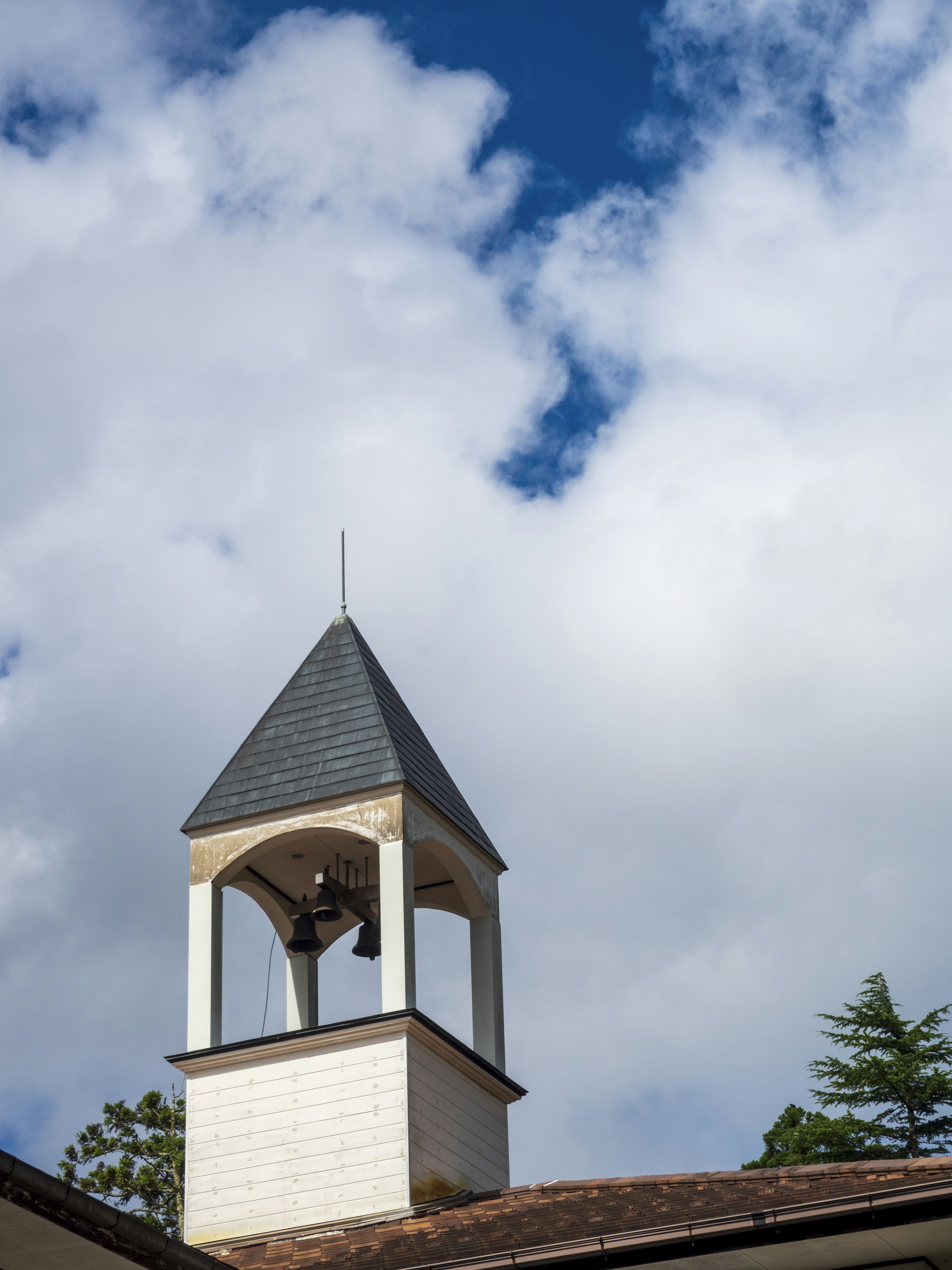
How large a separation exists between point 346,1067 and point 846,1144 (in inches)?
675

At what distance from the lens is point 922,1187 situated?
10.5m

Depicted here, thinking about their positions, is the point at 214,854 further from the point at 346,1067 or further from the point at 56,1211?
the point at 56,1211

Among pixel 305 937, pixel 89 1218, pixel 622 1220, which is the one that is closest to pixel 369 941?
pixel 305 937

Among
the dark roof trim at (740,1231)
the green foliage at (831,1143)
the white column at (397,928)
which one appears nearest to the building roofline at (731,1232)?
the dark roof trim at (740,1231)

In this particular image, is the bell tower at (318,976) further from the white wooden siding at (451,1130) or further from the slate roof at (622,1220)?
the slate roof at (622,1220)

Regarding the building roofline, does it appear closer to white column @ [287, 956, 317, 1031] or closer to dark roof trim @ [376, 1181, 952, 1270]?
dark roof trim @ [376, 1181, 952, 1270]

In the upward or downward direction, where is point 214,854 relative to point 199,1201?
upward

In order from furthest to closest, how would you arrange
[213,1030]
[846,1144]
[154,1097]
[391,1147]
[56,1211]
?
[154,1097], [846,1144], [213,1030], [391,1147], [56,1211]

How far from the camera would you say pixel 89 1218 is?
9289mm

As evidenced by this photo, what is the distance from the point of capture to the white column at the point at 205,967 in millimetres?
17672

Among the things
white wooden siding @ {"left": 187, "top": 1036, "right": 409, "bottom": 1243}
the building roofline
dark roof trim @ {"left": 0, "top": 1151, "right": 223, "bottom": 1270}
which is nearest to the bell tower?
white wooden siding @ {"left": 187, "top": 1036, "right": 409, "bottom": 1243}

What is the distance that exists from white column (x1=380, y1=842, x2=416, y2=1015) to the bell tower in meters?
0.02

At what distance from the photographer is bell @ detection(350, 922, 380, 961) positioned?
64.5 ft

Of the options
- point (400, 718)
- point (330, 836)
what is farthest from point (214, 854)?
point (400, 718)
